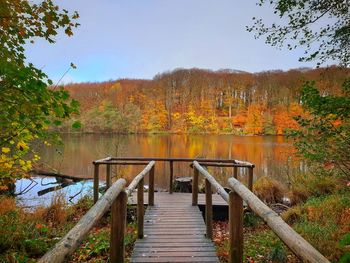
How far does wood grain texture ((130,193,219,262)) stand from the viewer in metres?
3.87

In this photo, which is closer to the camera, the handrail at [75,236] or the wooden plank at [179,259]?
the handrail at [75,236]

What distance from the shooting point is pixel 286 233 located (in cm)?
184

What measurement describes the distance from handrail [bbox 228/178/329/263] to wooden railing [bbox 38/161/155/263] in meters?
1.12

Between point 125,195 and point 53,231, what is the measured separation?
3231mm

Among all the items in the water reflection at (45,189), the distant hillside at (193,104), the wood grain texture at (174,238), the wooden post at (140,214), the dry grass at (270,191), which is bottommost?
the water reflection at (45,189)

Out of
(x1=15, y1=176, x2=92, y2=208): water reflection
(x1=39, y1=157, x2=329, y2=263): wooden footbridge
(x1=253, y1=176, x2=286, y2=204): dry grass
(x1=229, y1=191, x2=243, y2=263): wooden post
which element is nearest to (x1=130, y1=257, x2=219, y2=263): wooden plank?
(x1=39, y1=157, x2=329, y2=263): wooden footbridge

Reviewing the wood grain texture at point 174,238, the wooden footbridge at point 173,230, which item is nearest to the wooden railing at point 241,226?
the wooden footbridge at point 173,230

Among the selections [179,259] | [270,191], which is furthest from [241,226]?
[270,191]

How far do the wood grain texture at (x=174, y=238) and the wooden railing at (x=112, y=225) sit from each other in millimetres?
373

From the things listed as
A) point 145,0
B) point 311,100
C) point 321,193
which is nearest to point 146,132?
point 145,0

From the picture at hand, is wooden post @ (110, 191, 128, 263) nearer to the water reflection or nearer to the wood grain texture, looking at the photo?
the wood grain texture

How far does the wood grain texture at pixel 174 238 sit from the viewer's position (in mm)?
3873

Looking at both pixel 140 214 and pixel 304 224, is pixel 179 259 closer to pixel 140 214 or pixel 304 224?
pixel 140 214

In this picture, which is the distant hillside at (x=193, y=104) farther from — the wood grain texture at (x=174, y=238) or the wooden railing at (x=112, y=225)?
the wooden railing at (x=112, y=225)
